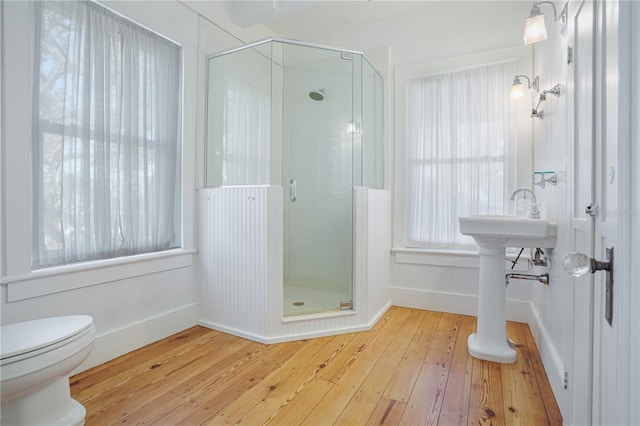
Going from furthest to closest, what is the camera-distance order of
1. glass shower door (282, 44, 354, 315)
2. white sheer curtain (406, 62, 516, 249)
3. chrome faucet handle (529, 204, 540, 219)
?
white sheer curtain (406, 62, 516, 249) < glass shower door (282, 44, 354, 315) < chrome faucet handle (529, 204, 540, 219)

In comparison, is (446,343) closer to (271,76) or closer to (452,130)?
(452,130)

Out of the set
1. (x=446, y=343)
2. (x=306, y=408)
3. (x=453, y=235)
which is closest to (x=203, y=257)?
(x=306, y=408)

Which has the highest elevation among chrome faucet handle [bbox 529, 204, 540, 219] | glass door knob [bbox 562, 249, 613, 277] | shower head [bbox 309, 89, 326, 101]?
shower head [bbox 309, 89, 326, 101]

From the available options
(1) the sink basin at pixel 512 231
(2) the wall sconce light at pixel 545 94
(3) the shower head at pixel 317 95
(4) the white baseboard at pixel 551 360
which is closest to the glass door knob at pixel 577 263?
(4) the white baseboard at pixel 551 360

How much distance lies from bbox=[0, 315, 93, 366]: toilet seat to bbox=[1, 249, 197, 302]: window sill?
0.95 feet

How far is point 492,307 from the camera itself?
2.04 m

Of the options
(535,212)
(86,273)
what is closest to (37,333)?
(86,273)

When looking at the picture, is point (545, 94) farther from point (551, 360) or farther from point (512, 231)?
point (551, 360)

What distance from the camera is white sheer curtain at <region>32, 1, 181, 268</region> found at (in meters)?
1.69

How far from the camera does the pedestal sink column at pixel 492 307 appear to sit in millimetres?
2020

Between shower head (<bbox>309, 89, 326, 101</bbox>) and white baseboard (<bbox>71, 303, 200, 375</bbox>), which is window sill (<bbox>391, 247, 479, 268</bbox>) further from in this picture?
white baseboard (<bbox>71, 303, 200, 375</bbox>)

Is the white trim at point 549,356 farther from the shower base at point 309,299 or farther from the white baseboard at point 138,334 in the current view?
the white baseboard at point 138,334

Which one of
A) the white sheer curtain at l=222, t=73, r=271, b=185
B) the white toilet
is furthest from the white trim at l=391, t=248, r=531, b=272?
the white toilet

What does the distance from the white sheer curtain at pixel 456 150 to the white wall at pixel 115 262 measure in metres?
1.95
